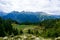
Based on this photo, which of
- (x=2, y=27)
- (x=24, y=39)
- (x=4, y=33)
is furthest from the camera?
(x=2, y=27)

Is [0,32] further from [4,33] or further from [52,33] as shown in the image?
[52,33]

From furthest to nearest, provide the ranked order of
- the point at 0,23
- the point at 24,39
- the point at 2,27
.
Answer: the point at 0,23 → the point at 2,27 → the point at 24,39

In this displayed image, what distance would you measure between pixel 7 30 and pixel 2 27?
2613 mm

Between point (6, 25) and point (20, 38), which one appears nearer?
point (20, 38)

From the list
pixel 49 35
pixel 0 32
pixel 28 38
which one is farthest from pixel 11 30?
pixel 28 38

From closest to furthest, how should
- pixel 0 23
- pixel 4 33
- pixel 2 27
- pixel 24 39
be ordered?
pixel 24 39, pixel 4 33, pixel 2 27, pixel 0 23

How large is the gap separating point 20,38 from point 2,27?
22.0 meters

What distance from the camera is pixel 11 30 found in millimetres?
70812

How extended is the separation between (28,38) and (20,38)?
232 cm

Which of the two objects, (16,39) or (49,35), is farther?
(49,35)

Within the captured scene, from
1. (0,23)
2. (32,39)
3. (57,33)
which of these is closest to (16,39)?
(32,39)

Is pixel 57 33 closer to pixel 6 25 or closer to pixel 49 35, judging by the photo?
pixel 49 35

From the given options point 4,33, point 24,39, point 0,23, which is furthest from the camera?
point 0,23

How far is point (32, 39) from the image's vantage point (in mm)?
49719
